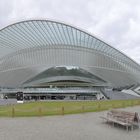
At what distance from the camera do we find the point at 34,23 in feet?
173

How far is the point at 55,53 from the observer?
77.9 metres

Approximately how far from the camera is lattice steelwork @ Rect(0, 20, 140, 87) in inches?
2251

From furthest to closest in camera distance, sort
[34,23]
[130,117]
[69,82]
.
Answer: [69,82] → [34,23] → [130,117]

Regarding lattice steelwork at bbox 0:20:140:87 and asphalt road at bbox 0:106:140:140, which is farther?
lattice steelwork at bbox 0:20:140:87

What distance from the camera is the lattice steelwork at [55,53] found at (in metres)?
57.2

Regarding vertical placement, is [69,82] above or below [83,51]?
below

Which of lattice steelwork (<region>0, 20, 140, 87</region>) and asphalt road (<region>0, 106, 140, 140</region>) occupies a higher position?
lattice steelwork (<region>0, 20, 140, 87</region>)

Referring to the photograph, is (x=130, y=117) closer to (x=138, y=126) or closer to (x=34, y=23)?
(x=138, y=126)

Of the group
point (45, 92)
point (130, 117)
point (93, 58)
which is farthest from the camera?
point (93, 58)

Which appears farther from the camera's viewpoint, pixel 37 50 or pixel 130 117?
pixel 37 50

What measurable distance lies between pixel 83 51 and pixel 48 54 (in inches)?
462

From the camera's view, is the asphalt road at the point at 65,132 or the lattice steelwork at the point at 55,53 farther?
the lattice steelwork at the point at 55,53

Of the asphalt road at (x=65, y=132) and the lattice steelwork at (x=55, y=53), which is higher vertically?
the lattice steelwork at (x=55, y=53)

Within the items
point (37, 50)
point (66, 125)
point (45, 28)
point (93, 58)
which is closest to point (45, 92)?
point (37, 50)
